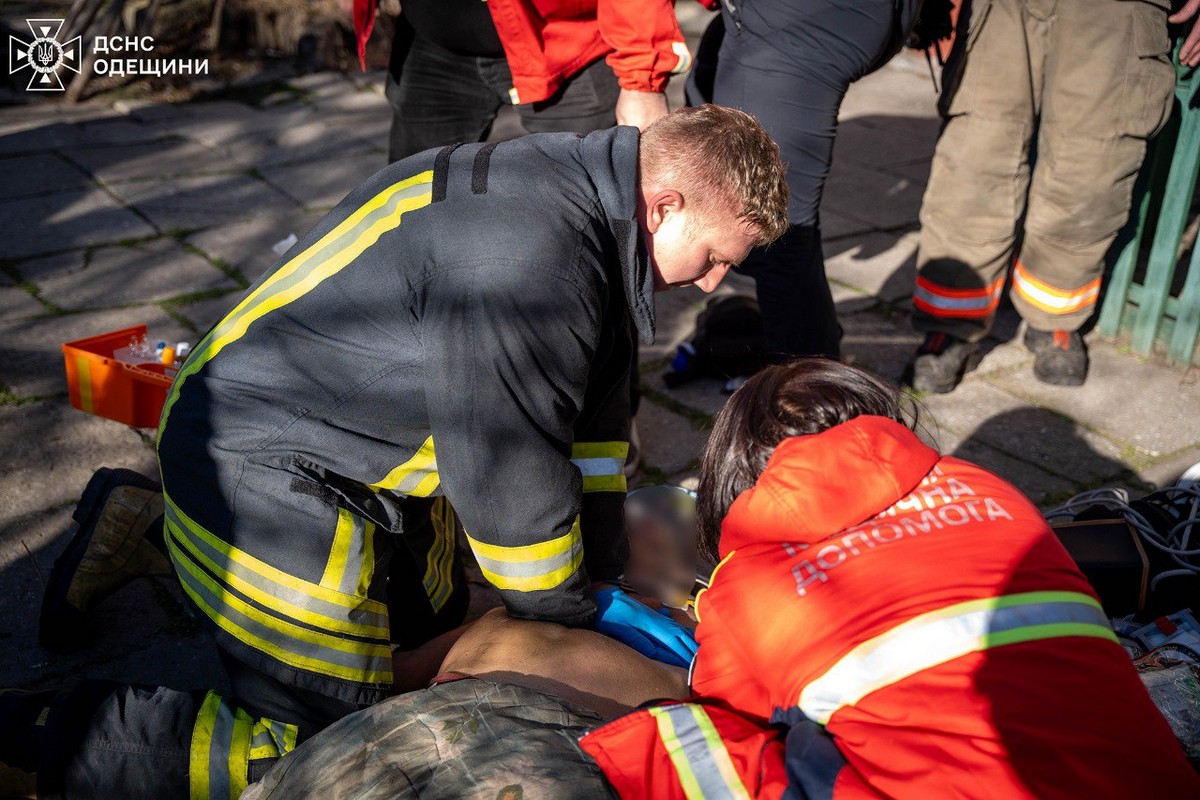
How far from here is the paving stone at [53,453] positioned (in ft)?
9.59

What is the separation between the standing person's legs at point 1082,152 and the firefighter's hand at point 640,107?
4.75 ft

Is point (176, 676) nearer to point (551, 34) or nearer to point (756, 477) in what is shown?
point (756, 477)

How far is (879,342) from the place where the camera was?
13.3 feet

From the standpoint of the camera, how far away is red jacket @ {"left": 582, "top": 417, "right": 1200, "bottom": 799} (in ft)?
4.23

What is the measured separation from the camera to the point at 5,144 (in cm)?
550

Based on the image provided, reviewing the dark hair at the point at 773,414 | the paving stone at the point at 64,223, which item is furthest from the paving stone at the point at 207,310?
the dark hair at the point at 773,414

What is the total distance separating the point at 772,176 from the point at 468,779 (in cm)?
114

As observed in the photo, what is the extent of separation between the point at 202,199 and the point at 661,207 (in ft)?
12.2

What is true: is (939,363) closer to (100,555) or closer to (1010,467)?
(1010,467)

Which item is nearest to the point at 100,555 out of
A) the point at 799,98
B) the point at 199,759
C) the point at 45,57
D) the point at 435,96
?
the point at 199,759

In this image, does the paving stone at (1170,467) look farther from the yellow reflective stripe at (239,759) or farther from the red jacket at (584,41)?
the yellow reflective stripe at (239,759)

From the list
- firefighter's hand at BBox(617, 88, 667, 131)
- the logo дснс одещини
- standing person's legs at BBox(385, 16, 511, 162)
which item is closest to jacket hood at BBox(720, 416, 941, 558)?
firefighter's hand at BBox(617, 88, 667, 131)

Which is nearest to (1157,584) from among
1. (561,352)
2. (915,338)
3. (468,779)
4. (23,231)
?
(561,352)

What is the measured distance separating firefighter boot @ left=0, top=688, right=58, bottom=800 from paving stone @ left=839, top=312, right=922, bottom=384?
2.74 m
